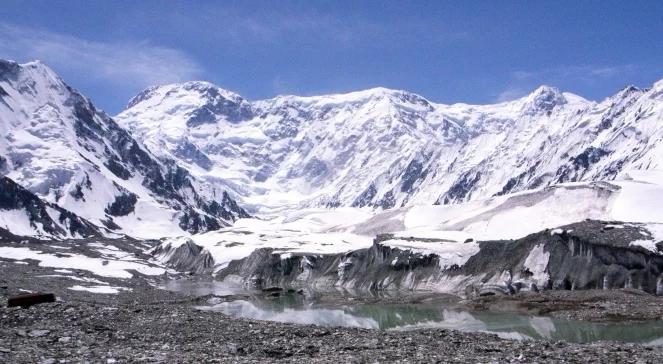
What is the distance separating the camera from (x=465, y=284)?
88.8m

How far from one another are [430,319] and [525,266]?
2601 cm

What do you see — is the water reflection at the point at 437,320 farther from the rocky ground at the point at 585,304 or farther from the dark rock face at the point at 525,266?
the dark rock face at the point at 525,266

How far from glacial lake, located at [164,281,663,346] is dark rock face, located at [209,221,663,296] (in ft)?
45.2

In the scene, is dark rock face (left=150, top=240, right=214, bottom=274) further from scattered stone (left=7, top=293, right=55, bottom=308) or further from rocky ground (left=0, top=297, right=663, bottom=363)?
rocky ground (left=0, top=297, right=663, bottom=363)

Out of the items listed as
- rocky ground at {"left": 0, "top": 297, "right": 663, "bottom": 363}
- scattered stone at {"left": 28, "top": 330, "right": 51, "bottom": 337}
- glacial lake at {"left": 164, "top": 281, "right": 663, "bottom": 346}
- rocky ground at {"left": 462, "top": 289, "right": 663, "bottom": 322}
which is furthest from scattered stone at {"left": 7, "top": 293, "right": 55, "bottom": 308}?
rocky ground at {"left": 462, "top": 289, "right": 663, "bottom": 322}

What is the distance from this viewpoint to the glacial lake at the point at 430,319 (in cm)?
4906

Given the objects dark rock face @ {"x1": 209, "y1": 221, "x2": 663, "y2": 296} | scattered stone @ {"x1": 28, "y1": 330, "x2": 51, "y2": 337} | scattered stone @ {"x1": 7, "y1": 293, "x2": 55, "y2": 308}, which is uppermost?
dark rock face @ {"x1": 209, "y1": 221, "x2": 663, "y2": 296}

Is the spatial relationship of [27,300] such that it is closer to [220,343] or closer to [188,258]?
[220,343]

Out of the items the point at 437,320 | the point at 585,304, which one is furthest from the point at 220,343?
the point at 585,304

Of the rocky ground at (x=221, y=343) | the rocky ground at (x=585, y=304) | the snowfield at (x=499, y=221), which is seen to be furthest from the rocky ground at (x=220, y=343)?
the snowfield at (x=499, y=221)

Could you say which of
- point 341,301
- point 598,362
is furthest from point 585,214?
point 598,362

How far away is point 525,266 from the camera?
277ft

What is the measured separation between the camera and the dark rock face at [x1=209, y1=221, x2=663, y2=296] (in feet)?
246

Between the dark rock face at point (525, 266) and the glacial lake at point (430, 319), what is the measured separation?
45.2 feet
